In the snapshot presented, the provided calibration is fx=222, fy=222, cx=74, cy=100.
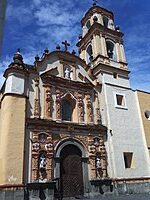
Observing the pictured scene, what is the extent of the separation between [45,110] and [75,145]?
289cm

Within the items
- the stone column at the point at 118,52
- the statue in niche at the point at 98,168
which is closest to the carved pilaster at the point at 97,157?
the statue in niche at the point at 98,168

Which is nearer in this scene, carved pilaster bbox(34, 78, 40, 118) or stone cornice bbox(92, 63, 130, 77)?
carved pilaster bbox(34, 78, 40, 118)

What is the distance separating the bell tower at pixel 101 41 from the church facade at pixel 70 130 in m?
0.19

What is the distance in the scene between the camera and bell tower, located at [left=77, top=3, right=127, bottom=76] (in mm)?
18828

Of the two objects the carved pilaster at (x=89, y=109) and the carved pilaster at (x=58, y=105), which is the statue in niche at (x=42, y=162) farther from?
the carved pilaster at (x=89, y=109)

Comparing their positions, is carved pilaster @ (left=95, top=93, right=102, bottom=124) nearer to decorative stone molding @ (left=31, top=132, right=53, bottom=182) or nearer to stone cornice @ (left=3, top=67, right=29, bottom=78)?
decorative stone molding @ (left=31, top=132, right=53, bottom=182)

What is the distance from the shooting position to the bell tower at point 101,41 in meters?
18.8

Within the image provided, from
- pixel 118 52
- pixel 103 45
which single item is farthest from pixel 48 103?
pixel 118 52

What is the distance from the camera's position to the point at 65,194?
12508 mm

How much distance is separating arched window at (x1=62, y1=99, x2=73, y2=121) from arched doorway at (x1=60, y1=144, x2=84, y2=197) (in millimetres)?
2133

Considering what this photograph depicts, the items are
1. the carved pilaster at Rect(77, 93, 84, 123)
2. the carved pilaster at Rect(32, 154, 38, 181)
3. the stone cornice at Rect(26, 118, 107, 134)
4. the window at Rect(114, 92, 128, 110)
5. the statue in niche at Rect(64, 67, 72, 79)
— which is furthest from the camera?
the window at Rect(114, 92, 128, 110)

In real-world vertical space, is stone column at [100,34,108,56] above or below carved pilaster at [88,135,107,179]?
above

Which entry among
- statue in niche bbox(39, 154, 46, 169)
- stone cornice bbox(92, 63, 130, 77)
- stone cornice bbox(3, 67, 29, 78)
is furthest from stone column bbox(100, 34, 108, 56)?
statue in niche bbox(39, 154, 46, 169)

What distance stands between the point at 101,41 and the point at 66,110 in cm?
751
